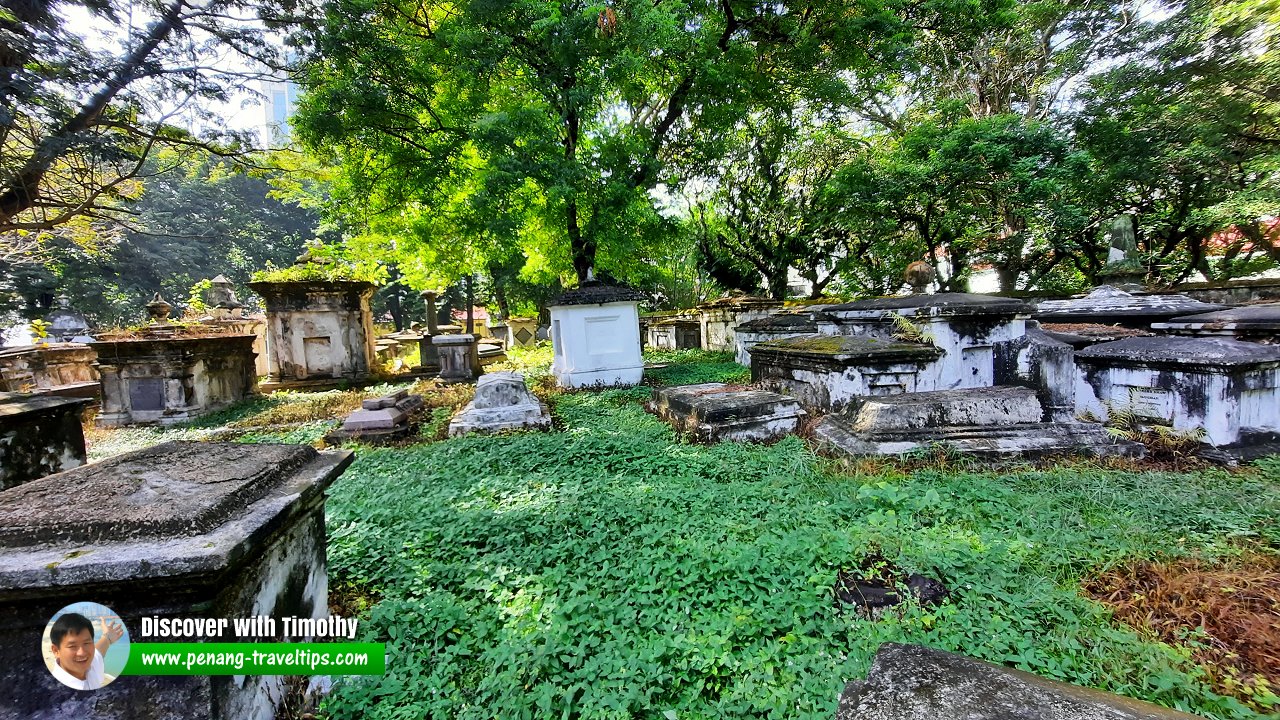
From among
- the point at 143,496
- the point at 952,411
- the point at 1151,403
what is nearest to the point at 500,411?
the point at 143,496

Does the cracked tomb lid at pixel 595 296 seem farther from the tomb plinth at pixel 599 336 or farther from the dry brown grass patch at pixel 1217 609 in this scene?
the dry brown grass patch at pixel 1217 609

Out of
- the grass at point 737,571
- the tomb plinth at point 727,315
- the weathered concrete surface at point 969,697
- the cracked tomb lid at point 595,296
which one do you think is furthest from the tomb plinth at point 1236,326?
the tomb plinth at point 727,315

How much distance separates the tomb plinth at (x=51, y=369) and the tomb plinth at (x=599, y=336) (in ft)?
26.3

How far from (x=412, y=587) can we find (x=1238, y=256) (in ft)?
62.7

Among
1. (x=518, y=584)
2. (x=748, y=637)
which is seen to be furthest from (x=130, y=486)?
(x=748, y=637)

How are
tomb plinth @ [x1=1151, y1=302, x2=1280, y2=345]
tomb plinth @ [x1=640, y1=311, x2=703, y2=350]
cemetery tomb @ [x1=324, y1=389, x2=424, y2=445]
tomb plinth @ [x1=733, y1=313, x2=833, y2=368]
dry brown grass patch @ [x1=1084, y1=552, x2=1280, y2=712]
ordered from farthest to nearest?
tomb plinth @ [x1=640, y1=311, x2=703, y2=350] → tomb plinth @ [x1=733, y1=313, x2=833, y2=368] → cemetery tomb @ [x1=324, y1=389, x2=424, y2=445] → tomb plinth @ [x1=1151, y1=302, x2=1280, y2=345] → dry brown grass patch @ [x1=1084, y1=552, x2=1280, y2=712]

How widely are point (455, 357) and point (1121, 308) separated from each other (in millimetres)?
10584

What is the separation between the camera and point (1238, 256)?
1205 cm

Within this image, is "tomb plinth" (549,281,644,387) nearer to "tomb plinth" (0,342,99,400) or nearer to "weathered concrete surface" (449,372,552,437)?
"weathered concrete surface" (449,372,552,437)

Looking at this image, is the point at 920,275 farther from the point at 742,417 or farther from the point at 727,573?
the point at 727,573

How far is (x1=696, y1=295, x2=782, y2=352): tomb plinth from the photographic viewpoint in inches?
462

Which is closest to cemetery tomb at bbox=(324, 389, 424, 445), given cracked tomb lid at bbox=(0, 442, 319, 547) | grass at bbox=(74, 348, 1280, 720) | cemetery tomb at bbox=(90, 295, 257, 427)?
grass at bbox=(74, 348, 1280, 720)

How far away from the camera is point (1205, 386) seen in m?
3.62

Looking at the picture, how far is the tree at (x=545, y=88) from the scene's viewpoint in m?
7.32
